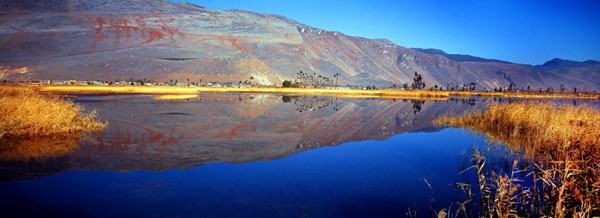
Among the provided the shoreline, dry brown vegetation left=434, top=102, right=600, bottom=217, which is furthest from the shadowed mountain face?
dry brown vegetation left=434, top=102, right=600, bottom=217

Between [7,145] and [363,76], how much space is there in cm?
16992

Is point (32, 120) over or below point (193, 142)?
over

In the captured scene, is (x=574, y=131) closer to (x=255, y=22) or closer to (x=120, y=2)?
(x=255, y=22)

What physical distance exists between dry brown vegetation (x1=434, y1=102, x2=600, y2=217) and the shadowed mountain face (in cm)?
10946

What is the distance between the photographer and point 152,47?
436 ft

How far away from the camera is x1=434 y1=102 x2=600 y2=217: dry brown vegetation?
6.02m

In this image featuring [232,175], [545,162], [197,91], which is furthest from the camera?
[197,91]

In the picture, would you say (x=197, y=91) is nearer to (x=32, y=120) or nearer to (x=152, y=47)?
(x=32, y=120)

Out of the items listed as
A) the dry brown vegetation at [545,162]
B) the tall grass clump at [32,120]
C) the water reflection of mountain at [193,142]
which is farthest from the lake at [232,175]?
the tall grass clump at [32,120]

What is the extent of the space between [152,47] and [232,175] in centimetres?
13840

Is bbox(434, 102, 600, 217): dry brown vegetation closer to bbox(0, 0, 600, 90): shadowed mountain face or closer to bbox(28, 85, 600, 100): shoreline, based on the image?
bbox(28, 85, 600, 100): shoreline

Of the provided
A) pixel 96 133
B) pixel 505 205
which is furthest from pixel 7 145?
pixel 505 205

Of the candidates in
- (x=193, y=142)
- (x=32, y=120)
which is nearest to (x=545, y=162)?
(x=193, y=142)

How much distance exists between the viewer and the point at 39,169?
28.5 ft
